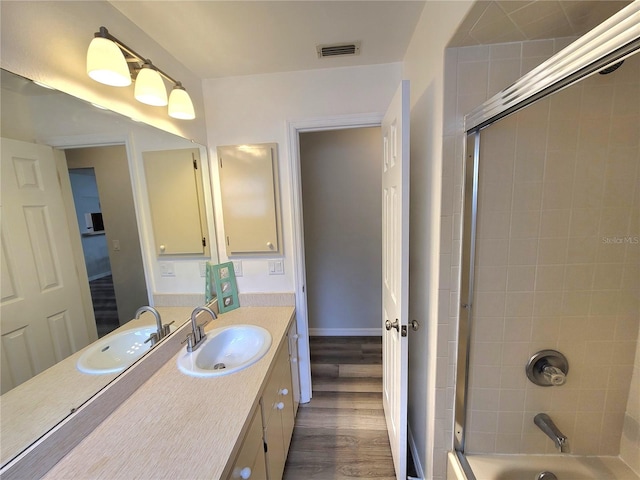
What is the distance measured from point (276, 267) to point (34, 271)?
1235 millimetres

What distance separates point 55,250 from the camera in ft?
2.70

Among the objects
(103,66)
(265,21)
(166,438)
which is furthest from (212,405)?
(265,21)

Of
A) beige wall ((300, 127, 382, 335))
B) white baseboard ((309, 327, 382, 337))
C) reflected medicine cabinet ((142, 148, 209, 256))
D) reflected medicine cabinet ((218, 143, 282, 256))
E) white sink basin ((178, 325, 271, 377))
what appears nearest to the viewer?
white sink basin ((178, 325, 271, 377))

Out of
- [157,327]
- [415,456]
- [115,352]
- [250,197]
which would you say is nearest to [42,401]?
[115,352]

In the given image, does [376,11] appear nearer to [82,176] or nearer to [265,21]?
[265,21]

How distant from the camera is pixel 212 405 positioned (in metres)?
0.96

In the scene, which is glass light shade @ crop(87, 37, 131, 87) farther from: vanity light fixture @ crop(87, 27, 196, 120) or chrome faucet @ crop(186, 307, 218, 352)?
chrome faucet @ crop(186, 307, 218, 352)

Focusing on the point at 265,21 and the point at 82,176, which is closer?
the point at 82,176

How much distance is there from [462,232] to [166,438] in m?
1.28

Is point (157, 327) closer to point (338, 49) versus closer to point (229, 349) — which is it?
point (229, 349)

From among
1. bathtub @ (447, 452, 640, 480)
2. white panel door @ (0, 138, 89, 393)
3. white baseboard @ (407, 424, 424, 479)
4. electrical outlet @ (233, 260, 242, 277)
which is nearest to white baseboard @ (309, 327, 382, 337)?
white baseboard @ (407, 424, 424, 479)

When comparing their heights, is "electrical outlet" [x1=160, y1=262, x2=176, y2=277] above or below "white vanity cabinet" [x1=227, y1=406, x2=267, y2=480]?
above

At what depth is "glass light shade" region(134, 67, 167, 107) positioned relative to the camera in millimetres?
1149

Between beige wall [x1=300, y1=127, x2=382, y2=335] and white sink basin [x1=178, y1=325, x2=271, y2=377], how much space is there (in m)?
1.44
